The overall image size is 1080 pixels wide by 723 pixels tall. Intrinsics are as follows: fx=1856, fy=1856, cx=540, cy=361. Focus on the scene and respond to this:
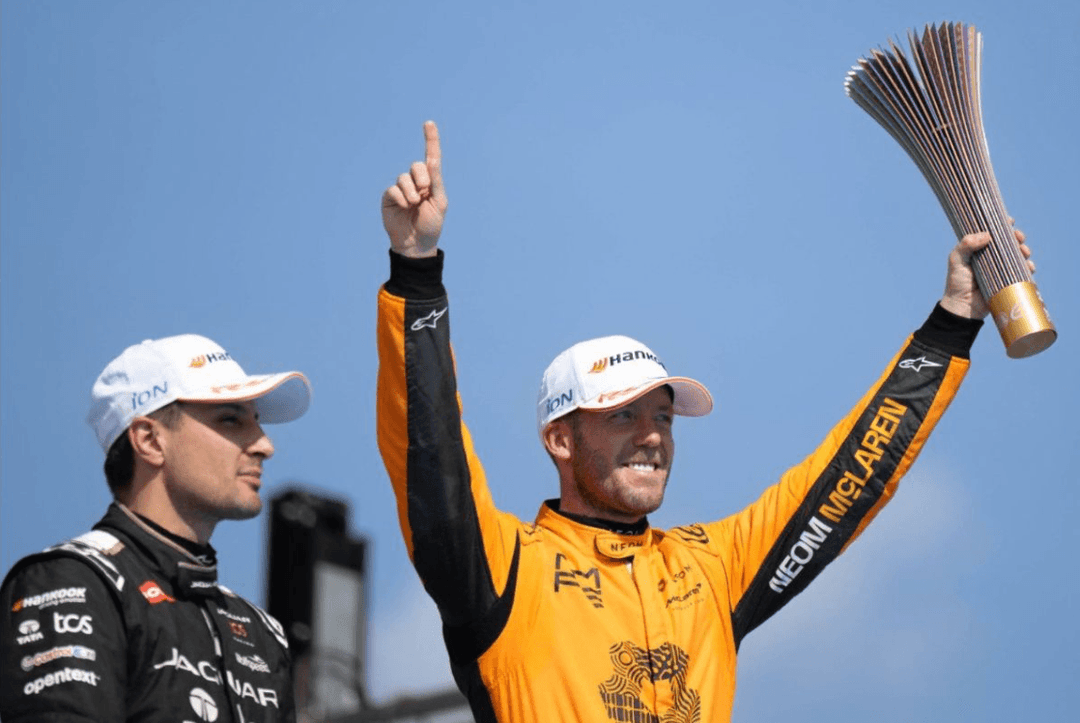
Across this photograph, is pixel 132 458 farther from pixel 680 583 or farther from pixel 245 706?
pixel 680 583

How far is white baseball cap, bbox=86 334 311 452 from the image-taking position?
6.12 metres

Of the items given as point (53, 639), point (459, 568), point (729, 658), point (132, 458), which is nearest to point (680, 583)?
point (729, 658)

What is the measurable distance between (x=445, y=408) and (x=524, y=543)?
30.0 inches

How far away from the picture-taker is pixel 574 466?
7238 millimetres

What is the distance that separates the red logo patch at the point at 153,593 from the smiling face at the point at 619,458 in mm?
1953

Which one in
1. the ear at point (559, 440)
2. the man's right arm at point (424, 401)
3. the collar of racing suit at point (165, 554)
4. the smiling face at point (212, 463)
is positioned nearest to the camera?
the collar of racing suit at point (165, 554)

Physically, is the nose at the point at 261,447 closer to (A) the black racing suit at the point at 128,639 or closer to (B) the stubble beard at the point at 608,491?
(A) the black racing suit at the point at 128,639

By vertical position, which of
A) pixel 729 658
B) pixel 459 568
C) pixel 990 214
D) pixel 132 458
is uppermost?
Result: pixel 990 214

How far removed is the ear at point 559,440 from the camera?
7.30 meters

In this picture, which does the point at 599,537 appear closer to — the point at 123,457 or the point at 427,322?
the point at 427,322

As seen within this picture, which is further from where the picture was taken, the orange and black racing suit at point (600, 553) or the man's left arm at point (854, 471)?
the man's left arm at point (854, 471)

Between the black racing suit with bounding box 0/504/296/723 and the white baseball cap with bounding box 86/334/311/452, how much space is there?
0.37m

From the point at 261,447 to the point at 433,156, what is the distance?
3.82 feet

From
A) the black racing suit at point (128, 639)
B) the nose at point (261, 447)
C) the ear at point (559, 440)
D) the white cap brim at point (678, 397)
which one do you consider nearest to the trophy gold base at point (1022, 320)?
the white cap brim at point (678, 397)
